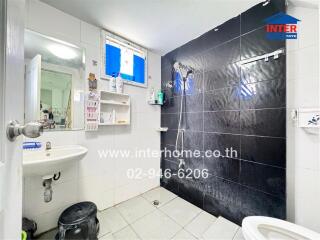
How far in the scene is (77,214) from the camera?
3.93ft

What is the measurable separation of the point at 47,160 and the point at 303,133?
1.87m

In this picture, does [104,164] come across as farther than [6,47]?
Yes

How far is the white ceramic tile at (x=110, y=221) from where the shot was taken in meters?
1.39

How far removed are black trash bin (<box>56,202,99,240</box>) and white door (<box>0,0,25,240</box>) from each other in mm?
852

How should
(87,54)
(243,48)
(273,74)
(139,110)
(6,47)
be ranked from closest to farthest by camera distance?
(6,47), (273,74), (243,48), (87,54), (139,110)

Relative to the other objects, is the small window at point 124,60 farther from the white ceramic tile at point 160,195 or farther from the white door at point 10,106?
the white ceramic tile at point 160,195

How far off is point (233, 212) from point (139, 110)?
158cm

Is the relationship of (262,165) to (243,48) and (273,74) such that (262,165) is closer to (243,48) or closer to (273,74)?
(273,74)

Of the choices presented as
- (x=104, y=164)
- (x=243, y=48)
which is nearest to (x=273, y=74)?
(x=243, y=48)

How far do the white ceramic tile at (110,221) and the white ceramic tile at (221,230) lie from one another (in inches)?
32.2

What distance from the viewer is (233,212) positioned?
56.9 inches

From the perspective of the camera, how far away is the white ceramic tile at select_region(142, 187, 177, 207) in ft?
6.22

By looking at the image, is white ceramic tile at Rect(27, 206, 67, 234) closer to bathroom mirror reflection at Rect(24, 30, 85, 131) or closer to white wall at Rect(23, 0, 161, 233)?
white wall at Rect(23, 0, 161, 233)

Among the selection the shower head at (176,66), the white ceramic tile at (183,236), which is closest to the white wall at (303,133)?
the white ceramic tile at (183,236)
